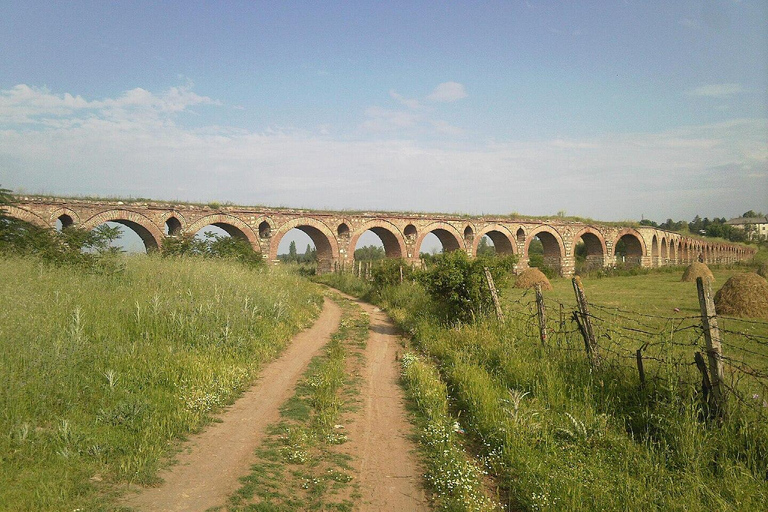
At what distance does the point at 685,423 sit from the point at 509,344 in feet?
9.99

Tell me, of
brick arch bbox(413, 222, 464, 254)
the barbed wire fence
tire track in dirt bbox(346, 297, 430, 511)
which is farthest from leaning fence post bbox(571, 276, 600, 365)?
brick arch bbox(413, 222, 464, 254)

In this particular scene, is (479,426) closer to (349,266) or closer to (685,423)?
(685,423)

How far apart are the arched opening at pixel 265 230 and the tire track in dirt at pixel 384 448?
54.3 feet

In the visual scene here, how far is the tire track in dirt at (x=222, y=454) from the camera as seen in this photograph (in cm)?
337

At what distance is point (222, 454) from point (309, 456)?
A: 30.9 inches

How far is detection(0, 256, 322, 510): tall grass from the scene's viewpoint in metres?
3.59

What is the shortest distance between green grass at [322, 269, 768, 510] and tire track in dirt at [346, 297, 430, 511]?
0.45m

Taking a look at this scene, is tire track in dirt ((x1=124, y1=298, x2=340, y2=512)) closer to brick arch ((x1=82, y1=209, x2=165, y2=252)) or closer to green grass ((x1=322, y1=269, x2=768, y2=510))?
green grass ((x1=322, y1=269, x2=768, y2=510))

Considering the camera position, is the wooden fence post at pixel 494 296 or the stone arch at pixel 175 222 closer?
the wooden fence post at pixel 494 296

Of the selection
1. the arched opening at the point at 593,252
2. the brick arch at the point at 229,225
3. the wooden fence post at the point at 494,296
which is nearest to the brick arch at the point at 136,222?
the brick arch at the point at 229,225

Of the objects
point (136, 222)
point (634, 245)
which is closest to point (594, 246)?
point (634, 245)

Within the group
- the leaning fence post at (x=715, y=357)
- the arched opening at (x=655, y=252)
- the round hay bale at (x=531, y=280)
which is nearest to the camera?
the leaning fence post at (x=715, y=357)

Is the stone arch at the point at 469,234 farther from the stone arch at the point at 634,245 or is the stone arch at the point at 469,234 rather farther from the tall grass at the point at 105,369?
the tall grass at the point at 105,369

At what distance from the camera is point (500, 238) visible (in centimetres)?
2928
